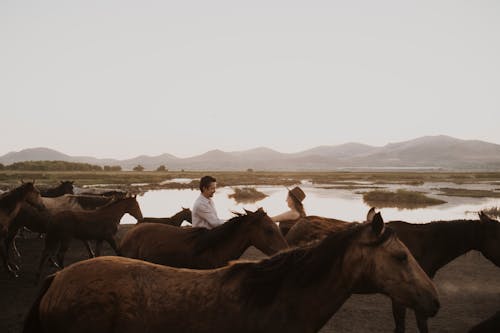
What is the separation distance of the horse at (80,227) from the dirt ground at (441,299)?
1.09 meters

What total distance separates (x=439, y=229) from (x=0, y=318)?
8.54 m

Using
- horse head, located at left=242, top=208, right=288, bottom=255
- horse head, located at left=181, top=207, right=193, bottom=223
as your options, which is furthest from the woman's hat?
horse head, located at left=181, top=207, right=193, bottom=223

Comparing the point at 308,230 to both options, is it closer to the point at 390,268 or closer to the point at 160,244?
the point at 160,244

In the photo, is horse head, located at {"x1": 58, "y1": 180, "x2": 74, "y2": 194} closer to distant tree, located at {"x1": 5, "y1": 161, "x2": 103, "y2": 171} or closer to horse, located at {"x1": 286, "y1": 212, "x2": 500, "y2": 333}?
horse, located at {"x1": 286, "y1": 212, "x2": 500, "y2": 333}

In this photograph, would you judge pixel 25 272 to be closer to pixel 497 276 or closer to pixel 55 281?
pixel 55 281

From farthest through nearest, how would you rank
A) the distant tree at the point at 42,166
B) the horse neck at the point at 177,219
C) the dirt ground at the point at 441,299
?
the distant tree at the point at 42,166, the horse neck at the point at 177,219, the dirt ground at the point at 441,299

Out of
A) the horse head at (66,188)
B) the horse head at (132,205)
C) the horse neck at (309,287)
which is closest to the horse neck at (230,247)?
the horse neck at (309,287)

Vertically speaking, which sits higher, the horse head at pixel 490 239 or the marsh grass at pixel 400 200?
the horse head at pixel 490 239

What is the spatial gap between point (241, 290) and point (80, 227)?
929 cm

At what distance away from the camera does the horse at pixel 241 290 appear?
3.01 meters

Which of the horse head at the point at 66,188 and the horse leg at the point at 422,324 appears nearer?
the horse leg at the point at 422,324

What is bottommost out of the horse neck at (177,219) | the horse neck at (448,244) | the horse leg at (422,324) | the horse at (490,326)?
the horse leg at (422,324)

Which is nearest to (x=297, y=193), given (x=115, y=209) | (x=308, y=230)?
(x=308, y=230)

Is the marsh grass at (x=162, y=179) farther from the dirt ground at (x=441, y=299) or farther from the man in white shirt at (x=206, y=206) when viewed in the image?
the man in white shirt at (x=206, y=206)
